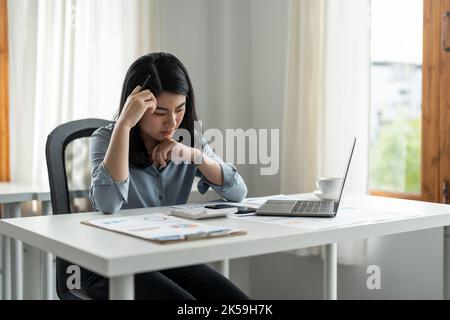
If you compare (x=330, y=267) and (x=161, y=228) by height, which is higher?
(x=161, y=228)

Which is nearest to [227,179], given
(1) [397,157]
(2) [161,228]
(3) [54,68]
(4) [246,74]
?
(2) [161,228]

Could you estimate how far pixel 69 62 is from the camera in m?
2.68

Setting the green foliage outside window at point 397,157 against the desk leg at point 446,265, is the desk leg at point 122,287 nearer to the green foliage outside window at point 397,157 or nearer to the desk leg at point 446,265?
the desk leg at point 446,265

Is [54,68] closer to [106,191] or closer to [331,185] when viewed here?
[106,191]

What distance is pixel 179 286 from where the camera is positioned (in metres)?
1.49

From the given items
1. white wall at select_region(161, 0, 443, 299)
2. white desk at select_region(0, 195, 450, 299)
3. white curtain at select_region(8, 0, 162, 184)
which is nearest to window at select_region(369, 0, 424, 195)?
white wall at select_region(161, 0, 443, 299)

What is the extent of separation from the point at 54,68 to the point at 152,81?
1.17 meters

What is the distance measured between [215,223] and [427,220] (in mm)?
540

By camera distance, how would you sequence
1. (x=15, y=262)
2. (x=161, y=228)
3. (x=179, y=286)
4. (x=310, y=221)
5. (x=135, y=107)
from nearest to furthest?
(x=161, y=228), (x=310, y=221), (x=179, y=286), (x=135, y=107), (x=15, y=262)

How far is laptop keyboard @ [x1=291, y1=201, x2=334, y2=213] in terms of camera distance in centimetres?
149

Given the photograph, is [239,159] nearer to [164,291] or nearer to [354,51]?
[354,51]

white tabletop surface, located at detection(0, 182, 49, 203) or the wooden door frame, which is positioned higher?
the wooden door frame

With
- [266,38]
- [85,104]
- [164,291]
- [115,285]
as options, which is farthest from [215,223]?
[266,38]

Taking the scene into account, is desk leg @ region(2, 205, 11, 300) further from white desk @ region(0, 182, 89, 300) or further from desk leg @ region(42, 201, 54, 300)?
desk leg @ region(42, 201, 54, 300)
